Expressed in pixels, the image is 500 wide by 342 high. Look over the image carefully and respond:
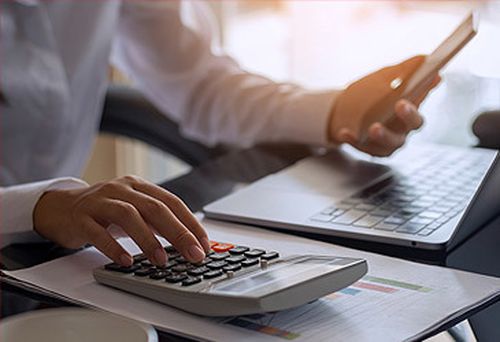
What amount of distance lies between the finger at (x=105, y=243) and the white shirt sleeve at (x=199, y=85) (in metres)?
0.44

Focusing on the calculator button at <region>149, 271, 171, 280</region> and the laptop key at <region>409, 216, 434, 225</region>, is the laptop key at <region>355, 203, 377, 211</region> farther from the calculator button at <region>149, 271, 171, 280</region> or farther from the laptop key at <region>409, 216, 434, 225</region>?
the calculator button at <region>149, 271, 171, 280</region>

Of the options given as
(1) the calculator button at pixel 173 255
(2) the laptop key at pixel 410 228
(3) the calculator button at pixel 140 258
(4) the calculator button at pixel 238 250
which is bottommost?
(3) the calculator button at pixel 140 258

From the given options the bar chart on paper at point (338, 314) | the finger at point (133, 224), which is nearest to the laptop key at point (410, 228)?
the bar chart on paper at point (338, 314)

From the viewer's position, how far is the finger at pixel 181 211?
26.2 inches

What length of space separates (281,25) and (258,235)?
1.07 metres

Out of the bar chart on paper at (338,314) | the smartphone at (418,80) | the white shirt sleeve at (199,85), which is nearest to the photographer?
the bar chart on paper at (338,314)

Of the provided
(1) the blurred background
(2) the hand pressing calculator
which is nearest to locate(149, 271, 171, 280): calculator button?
(2) the hand pressing calculator

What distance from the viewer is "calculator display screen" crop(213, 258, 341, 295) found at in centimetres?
56

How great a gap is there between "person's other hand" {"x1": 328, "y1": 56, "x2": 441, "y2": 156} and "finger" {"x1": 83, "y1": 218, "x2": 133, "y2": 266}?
37 centimetres

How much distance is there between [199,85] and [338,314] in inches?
28.1

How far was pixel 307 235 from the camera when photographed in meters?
0.76

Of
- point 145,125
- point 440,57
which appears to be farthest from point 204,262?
point 145,125

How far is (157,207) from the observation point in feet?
2.21

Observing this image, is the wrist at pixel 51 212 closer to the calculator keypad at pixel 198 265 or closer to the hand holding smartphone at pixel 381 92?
the calculator keypad at pixel 198 265
